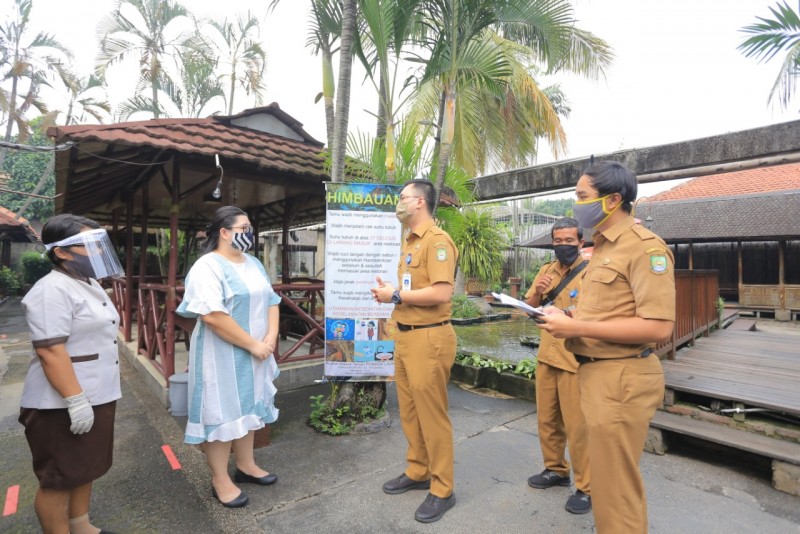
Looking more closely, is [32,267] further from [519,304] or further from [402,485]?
[519,304]

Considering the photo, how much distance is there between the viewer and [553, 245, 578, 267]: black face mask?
2.90 meters

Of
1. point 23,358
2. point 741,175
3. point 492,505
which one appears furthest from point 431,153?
point 741,175

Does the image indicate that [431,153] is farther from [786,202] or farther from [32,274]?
[32,274]

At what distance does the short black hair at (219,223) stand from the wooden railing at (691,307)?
4.11 m

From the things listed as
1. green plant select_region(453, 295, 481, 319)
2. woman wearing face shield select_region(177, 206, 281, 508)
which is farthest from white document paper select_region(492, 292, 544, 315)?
green plant select_region(453, 295, 481, 319)

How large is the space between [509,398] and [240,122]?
4.65 m

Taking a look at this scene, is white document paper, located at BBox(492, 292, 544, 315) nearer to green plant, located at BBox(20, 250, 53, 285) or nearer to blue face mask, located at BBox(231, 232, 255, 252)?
blue face mask, located at BBox(231, 232, 255, 252)

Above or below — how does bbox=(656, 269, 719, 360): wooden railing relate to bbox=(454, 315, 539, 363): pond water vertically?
above

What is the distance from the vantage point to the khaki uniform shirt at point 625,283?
1660 mm

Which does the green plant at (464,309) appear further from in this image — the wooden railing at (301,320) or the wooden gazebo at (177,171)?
the wooden gazebo at (177,171)

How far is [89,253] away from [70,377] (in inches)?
25.3

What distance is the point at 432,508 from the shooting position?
254 cm

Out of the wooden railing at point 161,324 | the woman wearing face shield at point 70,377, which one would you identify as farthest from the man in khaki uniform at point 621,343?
the wooden railing at point 161,324

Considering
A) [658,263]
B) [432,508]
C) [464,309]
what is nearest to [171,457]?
[432,508]
